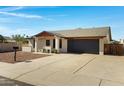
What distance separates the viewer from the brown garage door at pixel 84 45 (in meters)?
18.9

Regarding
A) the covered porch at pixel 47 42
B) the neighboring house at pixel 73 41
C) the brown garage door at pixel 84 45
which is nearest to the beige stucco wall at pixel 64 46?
the neighboring house at pixel 73 41

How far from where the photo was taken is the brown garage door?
18.9 meters

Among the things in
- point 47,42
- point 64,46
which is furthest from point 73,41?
point 47,42

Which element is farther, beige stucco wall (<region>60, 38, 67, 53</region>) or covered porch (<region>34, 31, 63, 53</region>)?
beige stucco wall (<region>60, 38, 67, 53</region>)

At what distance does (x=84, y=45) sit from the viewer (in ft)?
64.6

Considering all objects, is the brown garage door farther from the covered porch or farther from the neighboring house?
the covered porch

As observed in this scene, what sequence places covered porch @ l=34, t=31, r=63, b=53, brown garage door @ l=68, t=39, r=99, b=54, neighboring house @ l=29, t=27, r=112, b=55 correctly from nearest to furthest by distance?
neighboring house @ l=29, t=27, r=112, b=55
brown garage door @ l=68, t=39, r=99, b=54
covered porch @ l=34, t=31, r=63, b=53

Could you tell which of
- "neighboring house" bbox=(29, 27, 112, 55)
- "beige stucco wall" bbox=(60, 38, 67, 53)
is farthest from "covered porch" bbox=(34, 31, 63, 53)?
"beige stucco wall" bbox=(60, 38, 67, 53)

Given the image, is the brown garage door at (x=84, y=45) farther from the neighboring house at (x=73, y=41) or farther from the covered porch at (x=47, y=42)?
the covered porch at (x=47, y=42)

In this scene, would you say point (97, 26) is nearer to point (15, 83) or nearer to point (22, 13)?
point (22, 13)

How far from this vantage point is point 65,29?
25.9 metres
